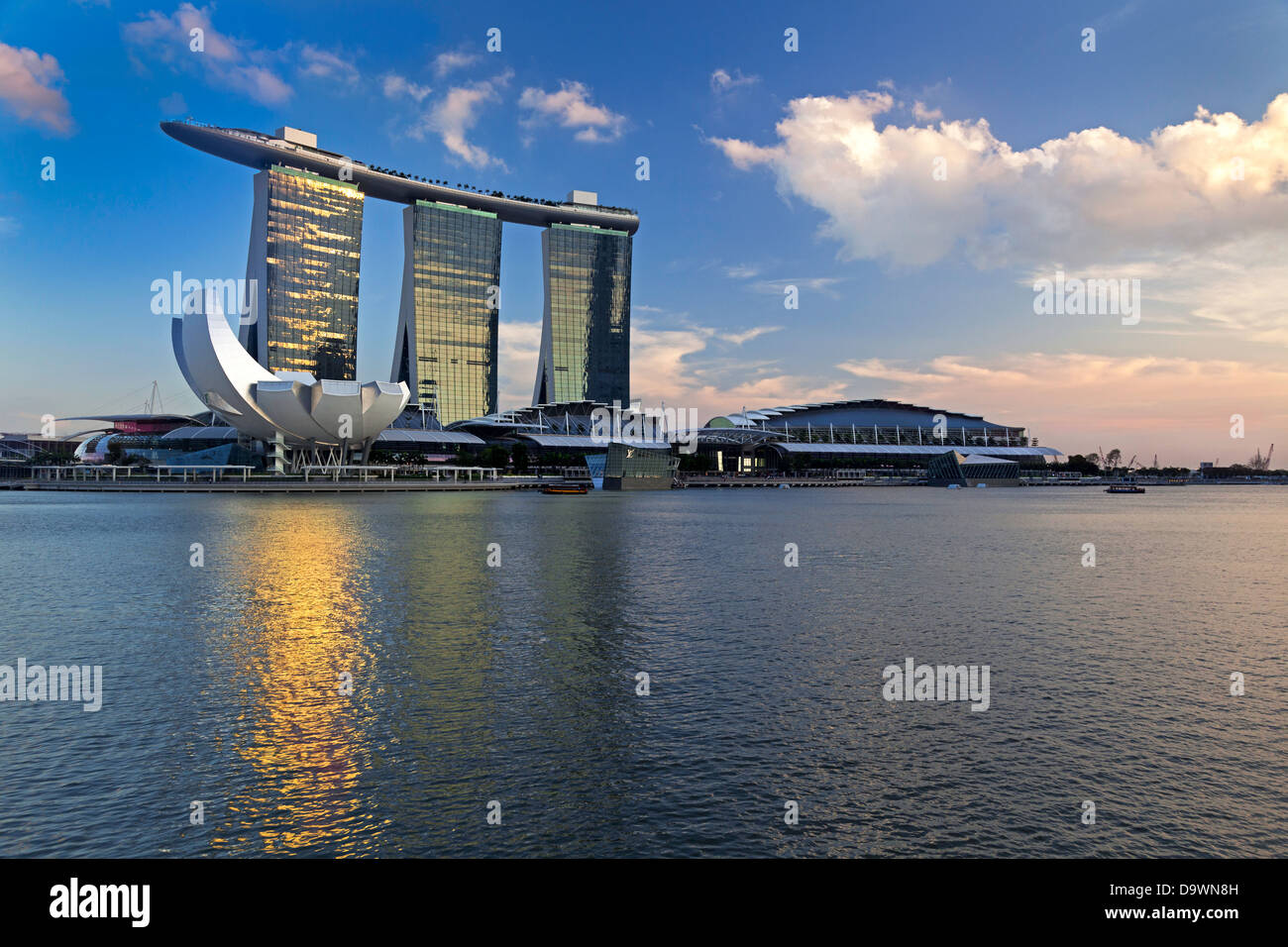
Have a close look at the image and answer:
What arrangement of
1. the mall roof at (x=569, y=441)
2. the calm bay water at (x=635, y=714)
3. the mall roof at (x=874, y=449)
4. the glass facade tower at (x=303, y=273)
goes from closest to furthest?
the calm bay water at (x=635, y=714), the glass facade tower at (x=303, y=273), the mall roof at (x=569, y=441), the mall roof at (x=874, y=449)

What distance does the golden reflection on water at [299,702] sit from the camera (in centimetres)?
934

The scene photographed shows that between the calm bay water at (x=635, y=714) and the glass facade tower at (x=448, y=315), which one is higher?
the glass facade tower at (x=448, y=315)

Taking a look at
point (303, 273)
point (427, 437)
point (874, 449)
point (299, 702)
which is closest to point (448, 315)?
point (303, 273)

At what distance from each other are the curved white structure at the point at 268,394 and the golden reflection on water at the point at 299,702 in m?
72.8

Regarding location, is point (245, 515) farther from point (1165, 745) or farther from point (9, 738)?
point (1165, 745)

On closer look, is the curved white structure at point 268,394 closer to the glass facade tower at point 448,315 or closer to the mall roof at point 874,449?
the glass facade tower at point 448,315

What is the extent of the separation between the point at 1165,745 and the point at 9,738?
18627 millimetres

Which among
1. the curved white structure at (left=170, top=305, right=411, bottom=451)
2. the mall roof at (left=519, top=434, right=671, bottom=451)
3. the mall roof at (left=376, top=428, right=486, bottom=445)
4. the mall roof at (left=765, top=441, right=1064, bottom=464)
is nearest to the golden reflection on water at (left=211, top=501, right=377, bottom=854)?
the curved white structure at (left=170, top=305, right=411, bottom=451)

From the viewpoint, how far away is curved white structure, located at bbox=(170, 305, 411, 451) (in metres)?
94.8

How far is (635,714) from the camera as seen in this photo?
1348cm

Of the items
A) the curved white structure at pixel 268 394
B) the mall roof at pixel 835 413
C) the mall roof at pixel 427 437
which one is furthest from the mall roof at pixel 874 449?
the curved white structure at pixel 268 394

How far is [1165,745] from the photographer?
482 inches

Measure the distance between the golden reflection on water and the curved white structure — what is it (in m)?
72.8

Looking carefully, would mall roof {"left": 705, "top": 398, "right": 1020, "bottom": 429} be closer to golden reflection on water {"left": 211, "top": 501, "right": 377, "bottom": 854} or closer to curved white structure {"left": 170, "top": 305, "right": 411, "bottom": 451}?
curved white structure {"left": 170, "top": 305, "right": 411, "bottom": 451}
